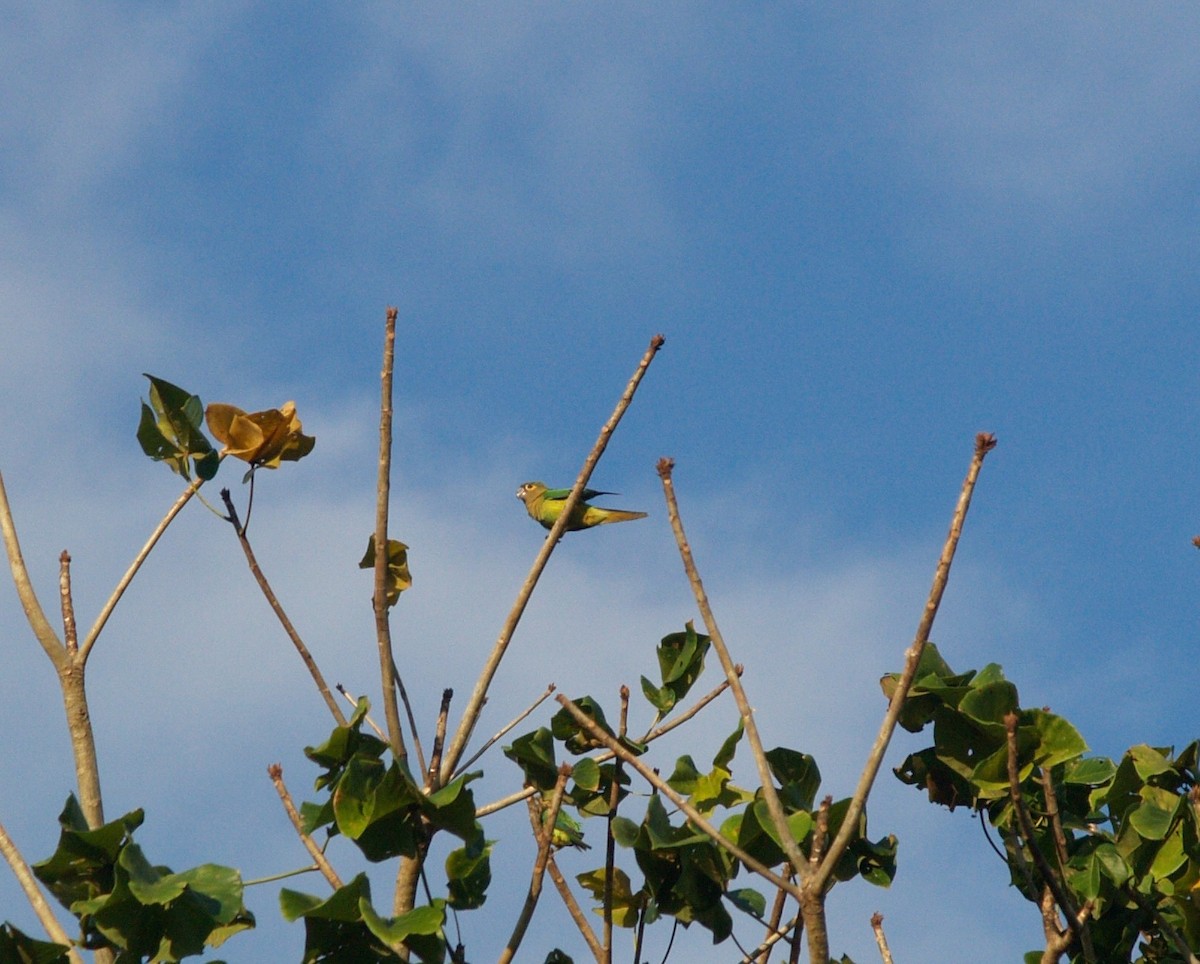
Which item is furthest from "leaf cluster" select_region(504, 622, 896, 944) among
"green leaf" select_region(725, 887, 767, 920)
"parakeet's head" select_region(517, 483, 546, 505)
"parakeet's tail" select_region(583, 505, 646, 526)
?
"parakeet's head" select_region(517, 483, 546, 505)

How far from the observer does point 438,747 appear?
3400 millimetres

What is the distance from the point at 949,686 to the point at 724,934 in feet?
2.86

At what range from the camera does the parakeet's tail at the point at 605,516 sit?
8.91 metres

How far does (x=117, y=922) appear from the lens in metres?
2.97

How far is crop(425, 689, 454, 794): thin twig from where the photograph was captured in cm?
332

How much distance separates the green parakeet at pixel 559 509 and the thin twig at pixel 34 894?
4.70m

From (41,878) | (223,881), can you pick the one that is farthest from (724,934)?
(41,878)

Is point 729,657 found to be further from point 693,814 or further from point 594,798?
point 594,798

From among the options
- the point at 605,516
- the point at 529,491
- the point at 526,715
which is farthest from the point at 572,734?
the point at 529,491

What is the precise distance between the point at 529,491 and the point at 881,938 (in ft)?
22.3

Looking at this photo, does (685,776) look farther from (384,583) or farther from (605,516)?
(605,516)

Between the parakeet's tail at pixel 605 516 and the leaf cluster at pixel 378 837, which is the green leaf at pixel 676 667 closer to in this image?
the leaf cluster at pixel 378 837

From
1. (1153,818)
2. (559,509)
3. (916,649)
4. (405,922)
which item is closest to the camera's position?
(916,649)

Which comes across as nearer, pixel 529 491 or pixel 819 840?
pixel 819 840
